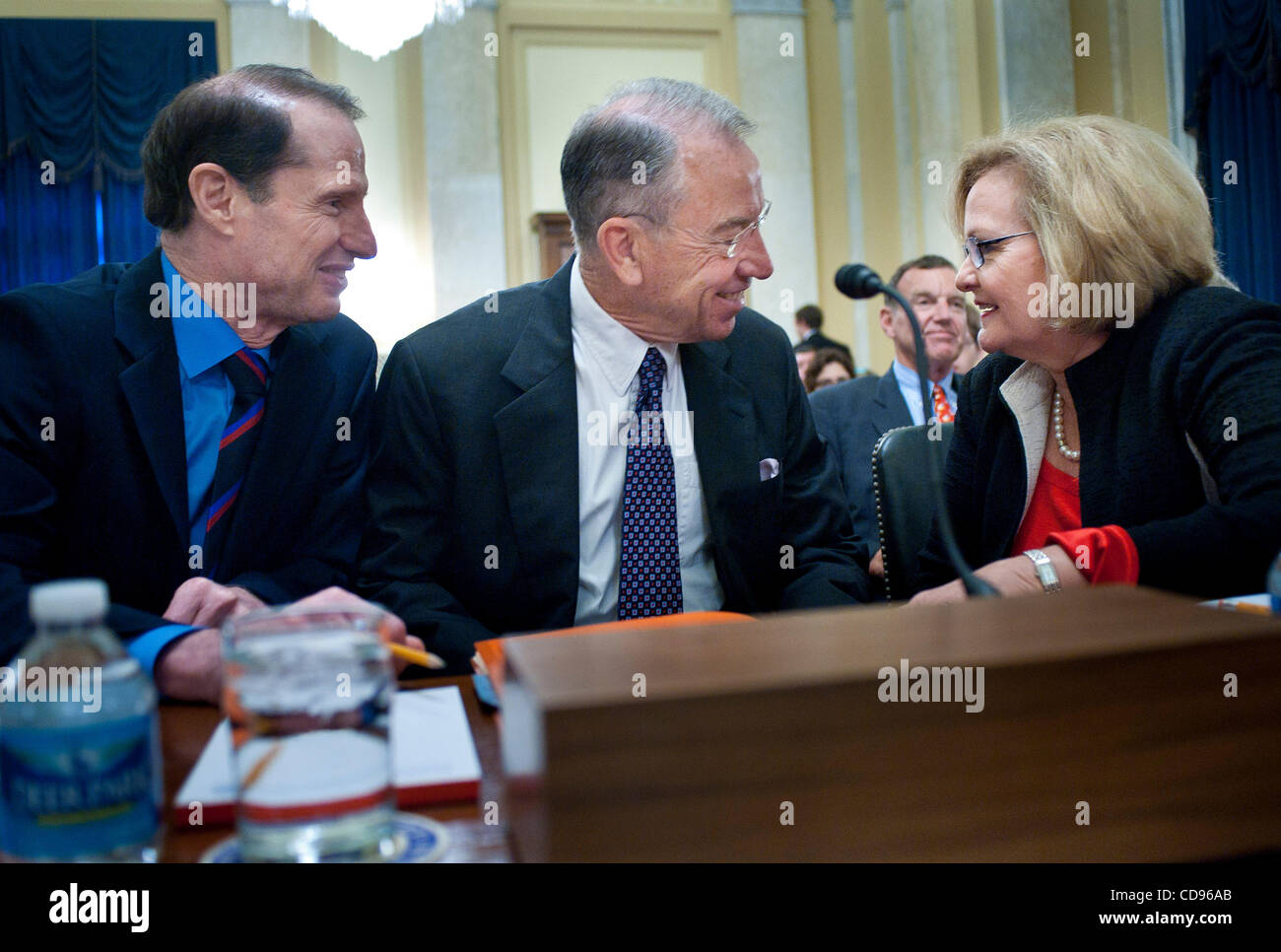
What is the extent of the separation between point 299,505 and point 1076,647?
45.0 inches

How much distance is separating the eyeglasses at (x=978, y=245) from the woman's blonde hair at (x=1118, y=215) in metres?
0.04

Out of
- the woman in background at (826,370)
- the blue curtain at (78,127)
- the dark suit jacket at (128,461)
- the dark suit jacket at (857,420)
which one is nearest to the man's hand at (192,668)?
the dark suit jacket at (128,461)

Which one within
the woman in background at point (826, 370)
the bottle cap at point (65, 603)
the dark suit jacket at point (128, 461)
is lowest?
the bottle cap at point (65, 603)

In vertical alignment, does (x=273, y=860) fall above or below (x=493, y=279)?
below

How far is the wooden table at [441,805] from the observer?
2.06 ft

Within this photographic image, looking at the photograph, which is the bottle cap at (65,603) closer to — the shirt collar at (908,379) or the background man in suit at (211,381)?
the background man in suit at (211,381)

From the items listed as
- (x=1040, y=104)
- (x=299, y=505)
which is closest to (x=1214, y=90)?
(x=1040, y=104)

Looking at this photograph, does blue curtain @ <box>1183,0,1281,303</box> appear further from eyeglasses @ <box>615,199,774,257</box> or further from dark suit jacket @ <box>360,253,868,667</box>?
dark suit jacket @ <box>360,253,868,667</box>

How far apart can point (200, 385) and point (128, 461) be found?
166mm

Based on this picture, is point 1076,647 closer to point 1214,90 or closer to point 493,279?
point 1214,90

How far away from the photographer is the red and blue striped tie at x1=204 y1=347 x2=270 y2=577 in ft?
4.62

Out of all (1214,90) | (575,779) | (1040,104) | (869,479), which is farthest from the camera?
(1040,104)

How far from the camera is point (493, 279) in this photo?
7.32 m

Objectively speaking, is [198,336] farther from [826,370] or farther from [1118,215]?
[826,370]
